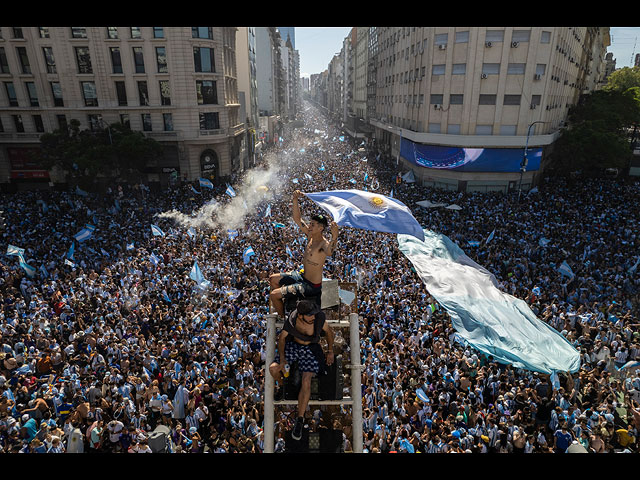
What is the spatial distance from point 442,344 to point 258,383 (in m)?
6.30

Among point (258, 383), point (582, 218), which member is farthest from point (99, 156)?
point (582, 218)

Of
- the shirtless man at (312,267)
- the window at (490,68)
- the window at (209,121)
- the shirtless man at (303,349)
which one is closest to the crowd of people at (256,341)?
the shirtless man at (303,349)

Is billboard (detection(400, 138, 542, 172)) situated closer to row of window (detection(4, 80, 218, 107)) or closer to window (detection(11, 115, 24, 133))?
row of window (detection(4, 80, 218, 107))

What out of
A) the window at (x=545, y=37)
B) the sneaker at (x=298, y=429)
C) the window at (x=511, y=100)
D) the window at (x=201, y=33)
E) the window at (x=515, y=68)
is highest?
the window at (x=201, y=33)

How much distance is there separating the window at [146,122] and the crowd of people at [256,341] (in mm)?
17263

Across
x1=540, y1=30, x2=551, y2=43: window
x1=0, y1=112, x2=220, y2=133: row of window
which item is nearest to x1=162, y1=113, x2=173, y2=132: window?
x1=0, y1=112, x2=220, y2=133: row of window

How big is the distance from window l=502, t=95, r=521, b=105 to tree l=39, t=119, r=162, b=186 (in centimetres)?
3420

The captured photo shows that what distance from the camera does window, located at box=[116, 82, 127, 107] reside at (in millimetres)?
41844

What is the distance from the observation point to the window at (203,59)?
41.8 metres

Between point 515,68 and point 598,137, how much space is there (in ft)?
35.6

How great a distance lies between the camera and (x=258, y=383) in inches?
502

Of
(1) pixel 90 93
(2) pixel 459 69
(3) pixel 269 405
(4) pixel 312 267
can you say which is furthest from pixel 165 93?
(3) pixel 269 405

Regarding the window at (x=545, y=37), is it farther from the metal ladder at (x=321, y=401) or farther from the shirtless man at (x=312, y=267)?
the metal ladder at (x=321, y=401)

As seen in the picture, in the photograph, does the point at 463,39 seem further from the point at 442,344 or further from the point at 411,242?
the point at 442,344
